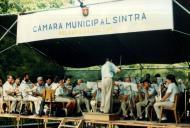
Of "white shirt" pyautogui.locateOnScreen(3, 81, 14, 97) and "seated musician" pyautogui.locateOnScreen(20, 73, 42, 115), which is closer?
"seated musician" pyautogui.locateOnScreen(20, 73, 42, 115)

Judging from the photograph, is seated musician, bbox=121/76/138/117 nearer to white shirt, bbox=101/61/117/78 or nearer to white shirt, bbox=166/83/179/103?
white shirt, bbox=101/61/117/78

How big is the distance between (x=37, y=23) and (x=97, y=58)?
185 inches

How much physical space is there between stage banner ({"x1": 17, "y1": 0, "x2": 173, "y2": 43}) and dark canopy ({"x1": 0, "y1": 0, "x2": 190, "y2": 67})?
3.45 feet

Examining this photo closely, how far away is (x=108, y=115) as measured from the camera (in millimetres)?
9367

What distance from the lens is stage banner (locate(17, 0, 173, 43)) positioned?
26.9 ft

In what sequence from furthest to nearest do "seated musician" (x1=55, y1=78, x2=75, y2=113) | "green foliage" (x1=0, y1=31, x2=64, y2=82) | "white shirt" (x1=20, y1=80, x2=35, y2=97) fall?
"green foliage" (x1=0, y1=31, x2=64, y2=82) → "white shirt" (x1=20, y1=80, x2=35, y2=97) → "seated musician" (x1=55, y1=78, x2=75, y2=113)

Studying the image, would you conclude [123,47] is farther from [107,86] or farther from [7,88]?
[7,88]

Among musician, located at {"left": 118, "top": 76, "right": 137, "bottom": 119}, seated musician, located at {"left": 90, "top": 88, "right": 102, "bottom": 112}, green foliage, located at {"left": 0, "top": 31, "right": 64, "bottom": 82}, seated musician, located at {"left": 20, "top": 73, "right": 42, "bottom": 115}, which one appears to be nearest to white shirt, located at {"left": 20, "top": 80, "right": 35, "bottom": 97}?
seated musician, located at {"left": 20, "top": 73, "right": 42, "bottom": 115}

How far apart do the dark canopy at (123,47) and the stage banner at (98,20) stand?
105 centimetres

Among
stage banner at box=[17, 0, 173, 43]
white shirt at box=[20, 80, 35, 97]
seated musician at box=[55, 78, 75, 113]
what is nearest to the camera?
stage banner at box=[17, 0, 173, 43]

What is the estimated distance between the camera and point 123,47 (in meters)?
12.8

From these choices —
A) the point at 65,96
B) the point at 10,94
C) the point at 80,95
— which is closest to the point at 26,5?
the point at 10,94

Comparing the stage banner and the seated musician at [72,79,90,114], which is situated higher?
the stage banner

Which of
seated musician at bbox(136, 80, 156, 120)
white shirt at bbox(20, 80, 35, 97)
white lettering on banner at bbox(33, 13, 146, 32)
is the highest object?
white lettering on banner at bbox(33, 13, 146, 32)
